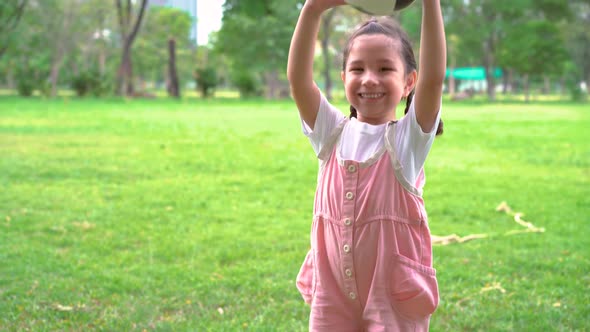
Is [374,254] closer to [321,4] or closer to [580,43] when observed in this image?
[321,4]

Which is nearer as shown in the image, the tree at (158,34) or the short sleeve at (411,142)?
the short sleeve at (411,142)

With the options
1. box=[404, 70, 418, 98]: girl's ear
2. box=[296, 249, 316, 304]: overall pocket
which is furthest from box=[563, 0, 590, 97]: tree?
box=[296, 249, 316, 304]: overall pocket

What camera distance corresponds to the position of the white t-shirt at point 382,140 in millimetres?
1988

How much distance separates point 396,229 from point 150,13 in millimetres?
51975

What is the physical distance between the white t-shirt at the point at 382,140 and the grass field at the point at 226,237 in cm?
140

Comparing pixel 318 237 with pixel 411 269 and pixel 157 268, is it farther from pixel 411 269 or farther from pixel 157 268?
pixel 157 268

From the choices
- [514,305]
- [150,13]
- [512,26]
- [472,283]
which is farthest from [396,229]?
[150,13]

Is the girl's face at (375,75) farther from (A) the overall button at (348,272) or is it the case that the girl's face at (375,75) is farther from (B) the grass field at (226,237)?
(B) the grass field at (226,237)

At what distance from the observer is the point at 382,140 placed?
6.64ft

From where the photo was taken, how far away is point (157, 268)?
165 inches

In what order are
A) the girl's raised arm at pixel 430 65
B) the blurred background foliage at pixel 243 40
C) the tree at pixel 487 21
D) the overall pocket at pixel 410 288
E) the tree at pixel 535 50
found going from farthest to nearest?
the tree at pixel 487 21 → the tree at pixel 535 50 → the blurred background foliage at pixel 243 40 → the overall pocket at pixel 410 288 → the girl's raised arm at pixel 430 65

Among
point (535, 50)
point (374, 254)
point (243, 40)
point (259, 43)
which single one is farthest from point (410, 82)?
point (243, 40)

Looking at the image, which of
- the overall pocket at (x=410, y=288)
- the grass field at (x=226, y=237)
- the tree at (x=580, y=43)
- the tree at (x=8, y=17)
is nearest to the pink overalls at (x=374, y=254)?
the overall pocket at (x=410, y=288)

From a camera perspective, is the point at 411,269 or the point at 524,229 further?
the point at 524,229
